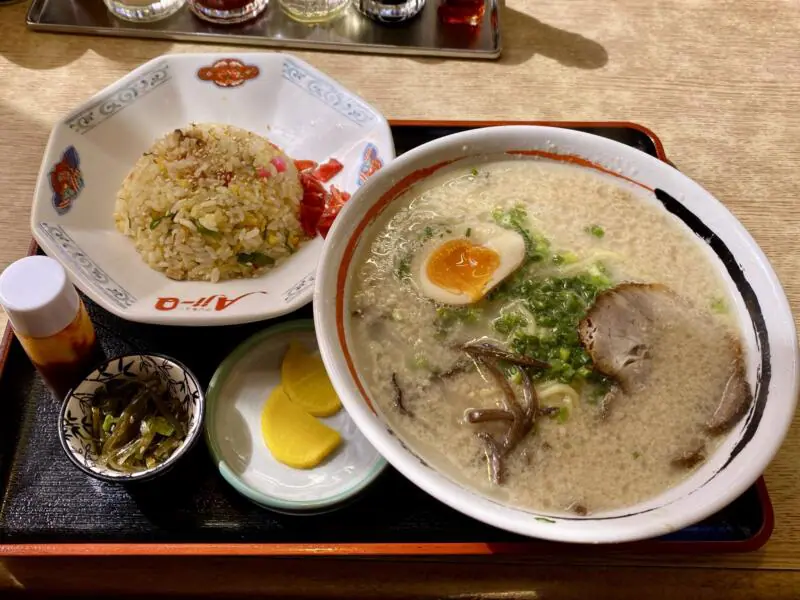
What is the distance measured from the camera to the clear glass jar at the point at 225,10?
2.52 metres

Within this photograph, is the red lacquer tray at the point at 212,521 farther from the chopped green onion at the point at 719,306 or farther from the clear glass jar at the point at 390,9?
the clear glass jar at the point at 390,9

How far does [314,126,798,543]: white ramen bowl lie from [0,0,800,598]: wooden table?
37 cm

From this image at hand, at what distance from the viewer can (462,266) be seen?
1.56 meters

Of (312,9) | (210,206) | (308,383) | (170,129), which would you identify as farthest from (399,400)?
(312,9)

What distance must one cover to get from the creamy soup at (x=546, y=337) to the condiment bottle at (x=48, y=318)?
1.99 ft

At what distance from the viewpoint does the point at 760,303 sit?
1.44 m

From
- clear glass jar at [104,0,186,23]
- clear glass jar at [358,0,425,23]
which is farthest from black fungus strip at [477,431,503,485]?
clear glass jar at [104,0,186,23]

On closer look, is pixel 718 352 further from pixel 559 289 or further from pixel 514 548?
pixel 514 548

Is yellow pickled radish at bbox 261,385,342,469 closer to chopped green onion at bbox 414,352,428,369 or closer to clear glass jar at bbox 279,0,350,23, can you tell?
chopped green onion at bbox 414,352,428,369

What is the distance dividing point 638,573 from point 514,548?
274 mm

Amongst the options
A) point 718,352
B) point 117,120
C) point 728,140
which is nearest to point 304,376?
point 718,352

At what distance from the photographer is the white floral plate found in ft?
5.41

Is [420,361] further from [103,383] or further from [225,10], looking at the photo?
[225,10]

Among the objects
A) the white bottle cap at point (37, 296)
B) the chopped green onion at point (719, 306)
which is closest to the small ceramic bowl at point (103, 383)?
the white bottle cap at point (37, 296)
